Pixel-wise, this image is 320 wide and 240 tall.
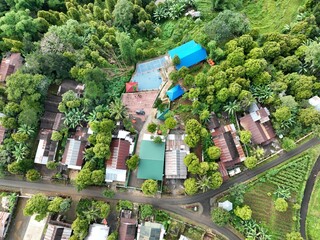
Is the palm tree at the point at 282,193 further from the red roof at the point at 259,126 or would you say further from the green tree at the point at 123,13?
the green tree at the point at 123,13

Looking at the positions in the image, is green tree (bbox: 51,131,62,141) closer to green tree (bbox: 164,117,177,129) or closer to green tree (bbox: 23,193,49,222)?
green tree (bbox: 23,193,49,222)

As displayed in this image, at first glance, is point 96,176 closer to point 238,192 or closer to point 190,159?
point 190,159

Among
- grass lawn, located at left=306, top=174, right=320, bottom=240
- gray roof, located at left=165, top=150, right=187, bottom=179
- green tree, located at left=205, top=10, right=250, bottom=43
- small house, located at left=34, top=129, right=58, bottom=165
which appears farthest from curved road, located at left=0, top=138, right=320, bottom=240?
green tree, located at left=205, top=10, right=250, bottom=43

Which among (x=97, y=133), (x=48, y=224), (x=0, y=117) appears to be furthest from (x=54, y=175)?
(x=0, y=117)

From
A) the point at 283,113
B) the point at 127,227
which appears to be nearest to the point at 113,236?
the point at 127,227

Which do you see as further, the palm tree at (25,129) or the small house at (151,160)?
the palm tree at (25,129)

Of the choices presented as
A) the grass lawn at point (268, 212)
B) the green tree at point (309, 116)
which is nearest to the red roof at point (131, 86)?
the grass lawn at point (268, 212)
